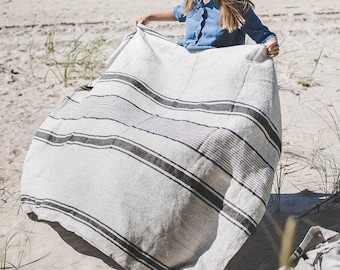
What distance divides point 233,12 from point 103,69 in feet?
8.81

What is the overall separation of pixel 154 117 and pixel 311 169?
136 centimetres

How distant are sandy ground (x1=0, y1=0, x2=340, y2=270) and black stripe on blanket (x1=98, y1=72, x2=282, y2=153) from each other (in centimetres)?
57

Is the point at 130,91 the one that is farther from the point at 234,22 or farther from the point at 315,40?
the point at 315,40

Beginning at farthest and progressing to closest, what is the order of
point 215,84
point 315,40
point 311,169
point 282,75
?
point 315,40, point 282,75, point 311,169, point 215,84

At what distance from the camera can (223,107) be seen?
2.97m

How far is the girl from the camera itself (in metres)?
3.14

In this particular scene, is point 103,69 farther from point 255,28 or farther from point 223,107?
point 223,107

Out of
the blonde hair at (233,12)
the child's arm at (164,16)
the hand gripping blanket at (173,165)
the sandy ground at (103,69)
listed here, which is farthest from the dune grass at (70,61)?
the blonde hair at (233,12)

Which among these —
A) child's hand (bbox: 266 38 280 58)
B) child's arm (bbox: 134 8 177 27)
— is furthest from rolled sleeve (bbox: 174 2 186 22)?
child's hand (bbox: 266 38 280 58)

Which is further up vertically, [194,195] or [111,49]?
[194,195]

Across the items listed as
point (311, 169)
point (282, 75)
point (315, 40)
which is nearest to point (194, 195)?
point (311, 169)

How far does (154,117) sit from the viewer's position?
122 inches

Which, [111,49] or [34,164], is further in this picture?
[111,49]

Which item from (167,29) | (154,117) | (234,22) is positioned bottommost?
(167,29)
